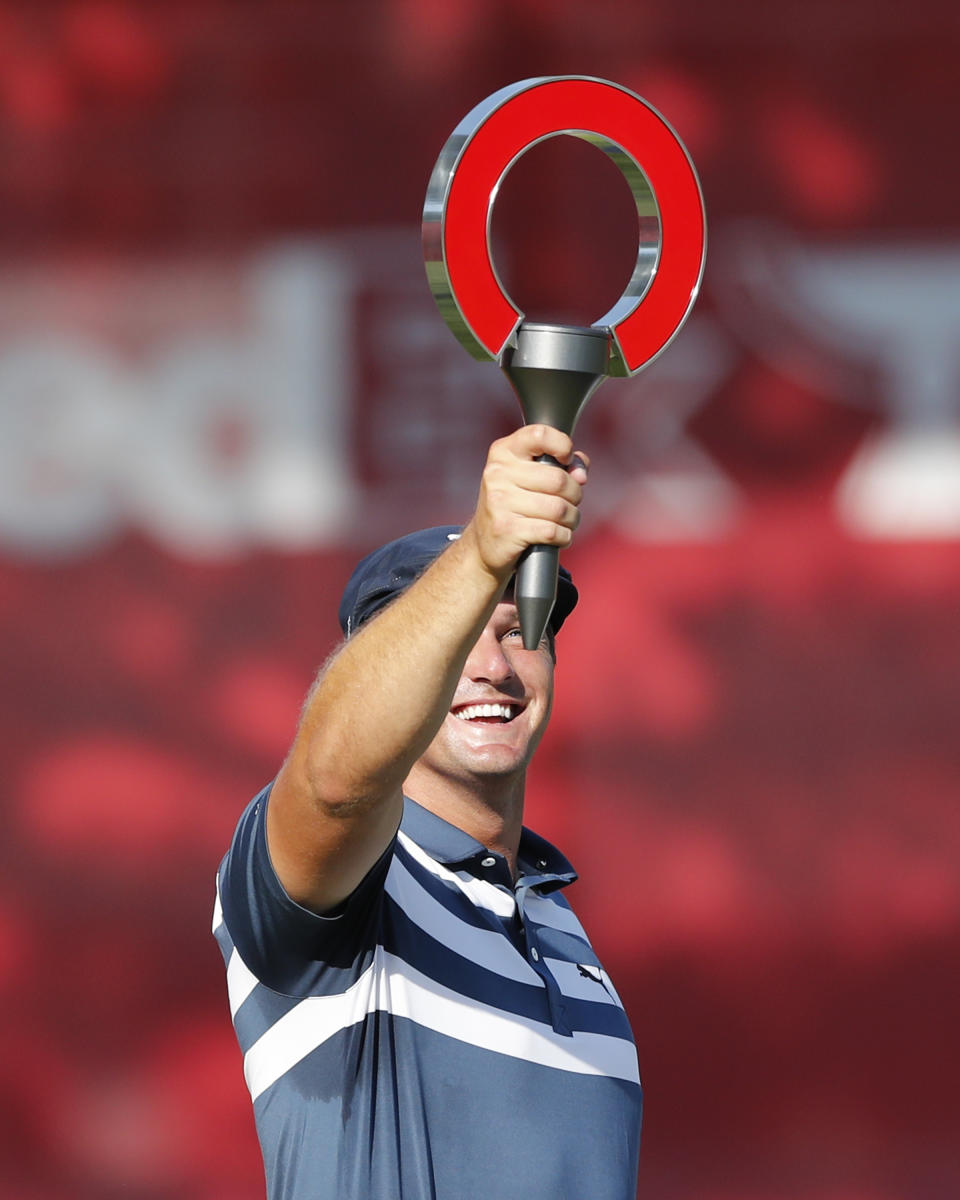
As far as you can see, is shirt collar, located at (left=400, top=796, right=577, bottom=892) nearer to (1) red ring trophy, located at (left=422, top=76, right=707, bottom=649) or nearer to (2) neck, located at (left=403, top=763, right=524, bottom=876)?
(2) neck, located at (left=403, top=763, right=524, bottom=876)

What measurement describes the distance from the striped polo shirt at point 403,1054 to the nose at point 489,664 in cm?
27

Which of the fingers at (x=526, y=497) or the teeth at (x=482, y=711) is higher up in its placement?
the fingers at (x=526, y=497)

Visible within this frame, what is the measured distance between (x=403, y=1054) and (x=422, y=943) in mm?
104

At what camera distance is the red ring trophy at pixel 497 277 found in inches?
41.8

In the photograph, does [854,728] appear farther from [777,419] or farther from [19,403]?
[19,403]

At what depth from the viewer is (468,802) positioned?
1631mm

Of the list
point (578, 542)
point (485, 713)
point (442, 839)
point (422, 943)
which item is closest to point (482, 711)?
point (485, 713)

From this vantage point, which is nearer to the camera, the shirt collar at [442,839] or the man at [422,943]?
the man at [422,943]

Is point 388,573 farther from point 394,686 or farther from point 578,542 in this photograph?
point 578,542

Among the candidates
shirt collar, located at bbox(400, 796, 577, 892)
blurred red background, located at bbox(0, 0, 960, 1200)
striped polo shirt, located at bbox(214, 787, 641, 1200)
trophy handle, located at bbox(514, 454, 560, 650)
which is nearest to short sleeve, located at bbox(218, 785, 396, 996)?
striped polo shirt, located at bbox(214, 787, 641, 1200)

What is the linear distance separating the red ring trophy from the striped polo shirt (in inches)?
16.0

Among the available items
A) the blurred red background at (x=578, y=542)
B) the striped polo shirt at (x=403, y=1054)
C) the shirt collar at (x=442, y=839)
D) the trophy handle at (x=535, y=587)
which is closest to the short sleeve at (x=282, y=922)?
the striped polo shirt at (x=403, y=1054)

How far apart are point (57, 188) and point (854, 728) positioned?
1.95m

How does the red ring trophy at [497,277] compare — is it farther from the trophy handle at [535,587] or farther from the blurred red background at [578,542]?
the blurred red background at [578,542]
